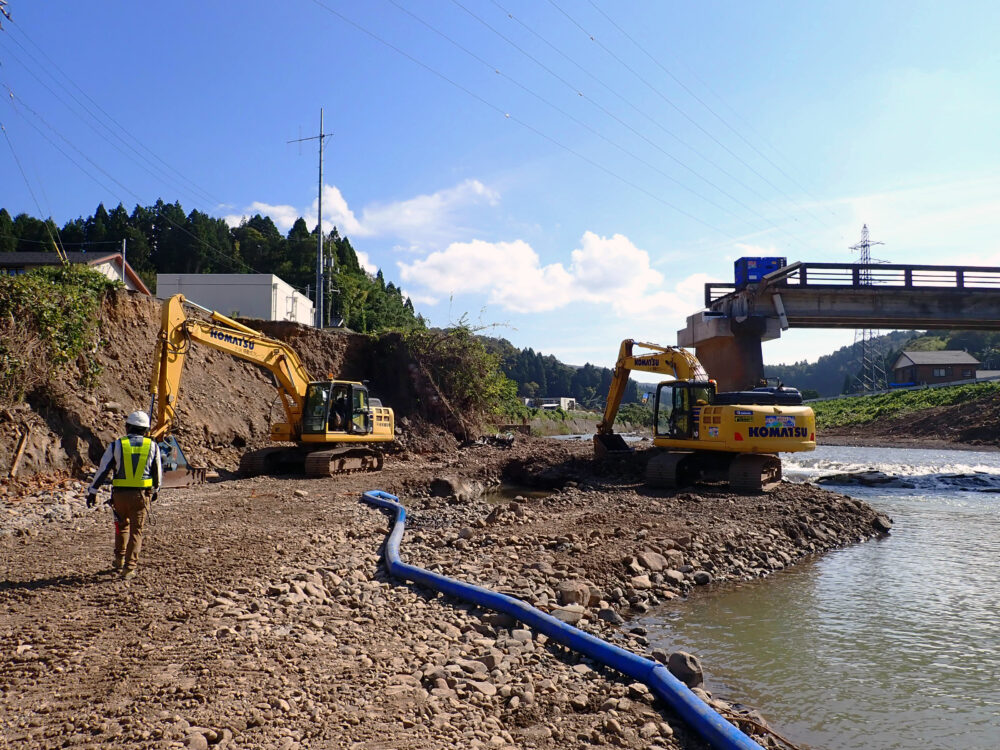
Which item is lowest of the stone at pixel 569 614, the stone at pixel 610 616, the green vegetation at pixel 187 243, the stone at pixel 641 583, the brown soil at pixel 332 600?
the stone at pixel 610 616

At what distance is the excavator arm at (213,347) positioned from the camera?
47.2ft

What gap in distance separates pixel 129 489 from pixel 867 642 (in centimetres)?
777

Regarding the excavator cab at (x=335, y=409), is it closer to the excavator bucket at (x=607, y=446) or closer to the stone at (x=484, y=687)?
the excavator bucket at (x=607, y=446)

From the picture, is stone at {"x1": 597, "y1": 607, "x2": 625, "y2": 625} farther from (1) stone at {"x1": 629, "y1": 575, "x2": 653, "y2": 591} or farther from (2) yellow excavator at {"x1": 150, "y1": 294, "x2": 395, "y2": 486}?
(2) yellow excavator at {"x1": 150, "y1": 294, "x2": 395, "y2": 486}

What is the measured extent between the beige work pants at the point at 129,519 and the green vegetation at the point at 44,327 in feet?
31.5

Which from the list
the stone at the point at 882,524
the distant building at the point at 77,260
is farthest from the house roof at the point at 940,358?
the distant building at the point at 77,260

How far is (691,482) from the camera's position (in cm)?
1745

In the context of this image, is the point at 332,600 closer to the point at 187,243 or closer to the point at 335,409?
the point at 335,409

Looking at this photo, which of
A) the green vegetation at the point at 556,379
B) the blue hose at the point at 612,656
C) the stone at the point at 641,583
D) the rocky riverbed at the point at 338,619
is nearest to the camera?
the blue hose at the point at 612,656

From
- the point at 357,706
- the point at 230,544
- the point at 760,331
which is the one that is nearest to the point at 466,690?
the point at 357,706

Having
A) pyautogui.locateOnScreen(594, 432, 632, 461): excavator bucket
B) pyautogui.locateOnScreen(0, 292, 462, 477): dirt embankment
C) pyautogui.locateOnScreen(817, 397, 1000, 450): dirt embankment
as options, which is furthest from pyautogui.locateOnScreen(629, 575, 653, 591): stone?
pyautogui.locateOnScreen(817, 397, 1000, 450): dirt embankment

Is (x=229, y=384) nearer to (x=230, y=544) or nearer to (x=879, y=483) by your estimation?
(x=230, y=544)

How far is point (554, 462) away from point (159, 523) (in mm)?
11847

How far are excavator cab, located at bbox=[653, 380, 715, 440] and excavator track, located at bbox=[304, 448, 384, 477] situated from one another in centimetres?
828
